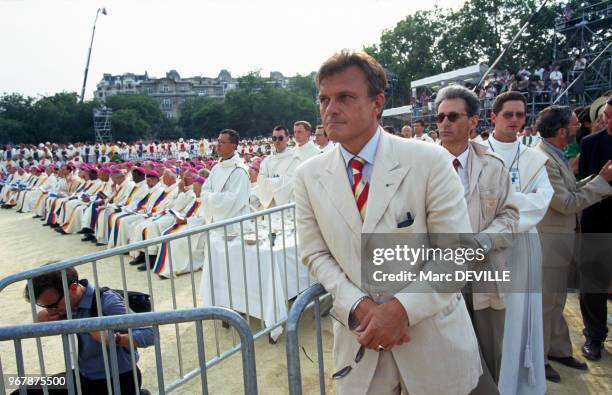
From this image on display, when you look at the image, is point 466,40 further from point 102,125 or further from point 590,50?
point 102,125

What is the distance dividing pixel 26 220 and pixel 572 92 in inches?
936

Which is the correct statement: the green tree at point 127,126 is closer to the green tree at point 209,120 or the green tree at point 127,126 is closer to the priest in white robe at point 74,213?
the green tree at point 209,120

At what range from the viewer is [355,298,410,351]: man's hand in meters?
1.47

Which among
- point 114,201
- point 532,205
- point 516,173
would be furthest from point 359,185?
point 114,201

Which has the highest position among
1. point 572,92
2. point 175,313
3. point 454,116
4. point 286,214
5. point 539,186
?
point 572,92

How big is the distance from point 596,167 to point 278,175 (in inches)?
194

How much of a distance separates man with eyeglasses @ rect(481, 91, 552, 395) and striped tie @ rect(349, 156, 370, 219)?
1411 millimetres

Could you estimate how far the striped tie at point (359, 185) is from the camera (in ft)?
5.28

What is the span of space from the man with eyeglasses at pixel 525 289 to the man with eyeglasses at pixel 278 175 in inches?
173

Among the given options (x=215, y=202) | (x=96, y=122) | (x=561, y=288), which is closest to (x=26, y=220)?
(x=215, y=202)

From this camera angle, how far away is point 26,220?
43.3 feet

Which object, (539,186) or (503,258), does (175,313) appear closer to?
(503,258)

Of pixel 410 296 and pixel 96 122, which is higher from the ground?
pixel 96 122

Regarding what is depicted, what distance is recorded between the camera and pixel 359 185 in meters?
1.65
